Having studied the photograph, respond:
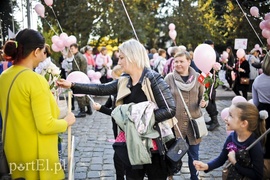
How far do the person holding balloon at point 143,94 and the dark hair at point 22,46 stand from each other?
0.77 metres

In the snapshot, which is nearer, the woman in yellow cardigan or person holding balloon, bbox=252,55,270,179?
the woman in yellow cardigan

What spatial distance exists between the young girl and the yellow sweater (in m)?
1.25

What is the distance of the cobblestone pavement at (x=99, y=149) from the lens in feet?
16.0

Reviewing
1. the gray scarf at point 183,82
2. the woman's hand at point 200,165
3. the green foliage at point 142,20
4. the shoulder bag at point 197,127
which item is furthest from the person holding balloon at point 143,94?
the green foliage at point 142,20

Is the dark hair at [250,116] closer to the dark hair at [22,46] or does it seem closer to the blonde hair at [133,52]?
the blonde hair at [133,52]

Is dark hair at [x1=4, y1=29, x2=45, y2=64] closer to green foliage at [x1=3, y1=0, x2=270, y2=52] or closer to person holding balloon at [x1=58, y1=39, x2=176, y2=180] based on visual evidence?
person holding balloon at [x1=58, y1=39, x2=176, y2=180]

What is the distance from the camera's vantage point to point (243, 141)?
2.92 metres

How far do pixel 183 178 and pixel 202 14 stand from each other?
76.9 feet

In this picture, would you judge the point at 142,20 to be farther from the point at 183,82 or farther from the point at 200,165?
the point at 200,165

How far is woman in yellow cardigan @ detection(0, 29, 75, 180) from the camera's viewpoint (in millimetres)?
2307

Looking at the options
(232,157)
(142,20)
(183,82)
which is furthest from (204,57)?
(142,20)

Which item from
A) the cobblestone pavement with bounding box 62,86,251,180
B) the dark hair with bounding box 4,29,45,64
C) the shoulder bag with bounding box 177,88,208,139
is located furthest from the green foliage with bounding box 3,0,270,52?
the dark hair with bounding box 4,29,45,64

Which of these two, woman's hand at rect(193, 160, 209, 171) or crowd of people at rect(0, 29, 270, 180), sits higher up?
crowd of people at rect(0, 29, 270, 180)

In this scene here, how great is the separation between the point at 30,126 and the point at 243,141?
1.80 m
